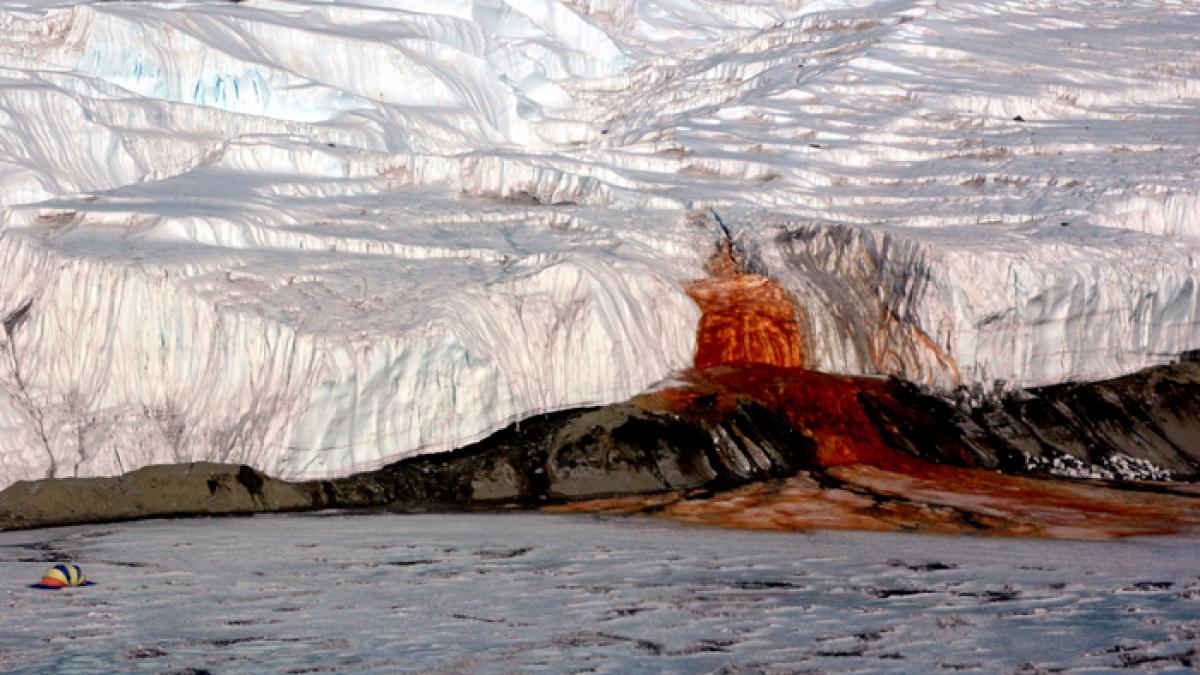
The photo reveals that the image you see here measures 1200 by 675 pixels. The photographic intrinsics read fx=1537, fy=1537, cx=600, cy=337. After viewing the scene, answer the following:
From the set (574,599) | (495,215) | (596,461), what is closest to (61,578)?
(574,599)

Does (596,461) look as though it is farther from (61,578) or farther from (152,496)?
(61,578)

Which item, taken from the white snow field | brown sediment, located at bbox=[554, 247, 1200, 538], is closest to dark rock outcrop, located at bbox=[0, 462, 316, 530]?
the white snow field

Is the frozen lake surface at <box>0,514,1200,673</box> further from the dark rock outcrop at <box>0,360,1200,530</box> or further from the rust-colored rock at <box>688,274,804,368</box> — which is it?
the rust-colored rock at <box>688,274,804,368</box>

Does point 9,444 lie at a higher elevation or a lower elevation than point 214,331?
lower

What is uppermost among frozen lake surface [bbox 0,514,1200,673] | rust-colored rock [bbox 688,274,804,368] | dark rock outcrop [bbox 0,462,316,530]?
rust-colored rock [bbox 688,274,804,368]

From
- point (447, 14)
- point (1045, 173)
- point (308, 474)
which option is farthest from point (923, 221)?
point (447, 14)

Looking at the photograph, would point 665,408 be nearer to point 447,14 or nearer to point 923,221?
point 923,221
